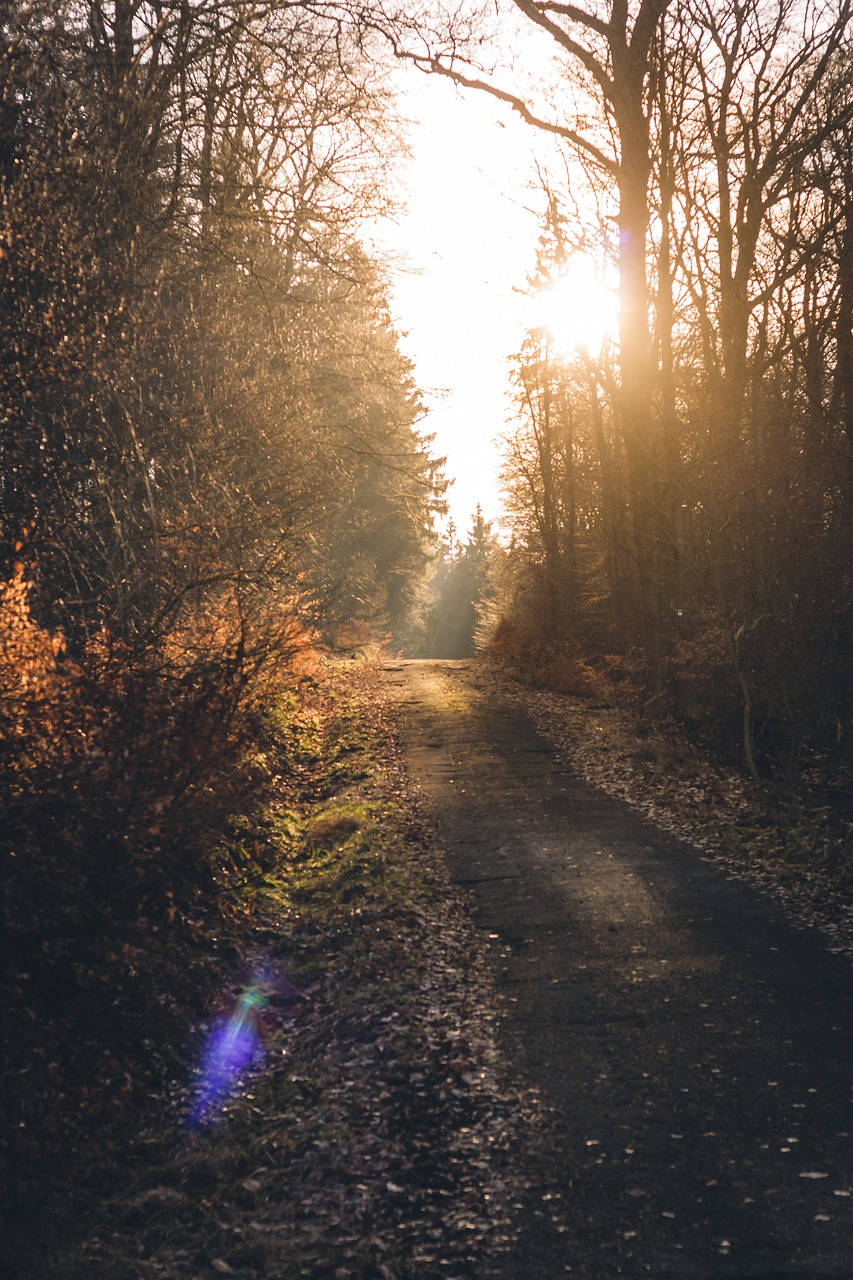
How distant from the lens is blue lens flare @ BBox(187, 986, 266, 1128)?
5535mm

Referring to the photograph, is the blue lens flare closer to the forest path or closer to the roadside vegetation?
the roadside vegetation

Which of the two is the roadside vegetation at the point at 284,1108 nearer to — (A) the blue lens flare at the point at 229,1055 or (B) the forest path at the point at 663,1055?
(A) the blue lens flare at the point at 229,1055

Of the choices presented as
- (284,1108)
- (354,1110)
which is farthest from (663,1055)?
(284,1108)

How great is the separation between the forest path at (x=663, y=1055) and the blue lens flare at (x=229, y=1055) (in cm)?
166

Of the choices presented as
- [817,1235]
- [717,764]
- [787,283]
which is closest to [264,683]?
[717,764]

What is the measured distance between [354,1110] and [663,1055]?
1824 mm

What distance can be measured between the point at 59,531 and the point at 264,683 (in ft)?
10.4

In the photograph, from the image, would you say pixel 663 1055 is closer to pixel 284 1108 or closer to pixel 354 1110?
pixel 354 1110

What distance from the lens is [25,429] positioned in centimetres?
915

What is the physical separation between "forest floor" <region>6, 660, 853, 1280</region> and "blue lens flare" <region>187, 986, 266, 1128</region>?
0.23ft

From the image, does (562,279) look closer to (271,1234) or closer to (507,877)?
(507,877)

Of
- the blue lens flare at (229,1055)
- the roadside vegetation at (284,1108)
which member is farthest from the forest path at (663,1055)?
the blue lens flare at (229,1055)

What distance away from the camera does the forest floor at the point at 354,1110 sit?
4207mm

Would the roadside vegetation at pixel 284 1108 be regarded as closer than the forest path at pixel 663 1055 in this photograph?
No
